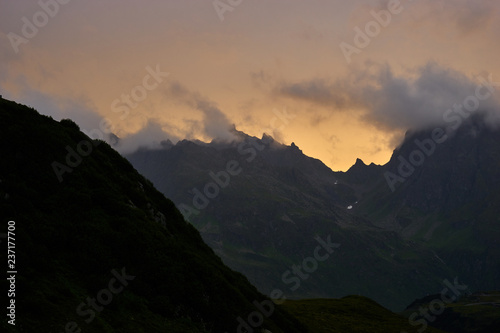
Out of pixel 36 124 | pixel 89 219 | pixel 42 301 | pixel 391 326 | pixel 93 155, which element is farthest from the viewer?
pixel 391 326

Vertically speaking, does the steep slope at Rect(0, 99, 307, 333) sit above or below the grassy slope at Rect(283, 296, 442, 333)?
above

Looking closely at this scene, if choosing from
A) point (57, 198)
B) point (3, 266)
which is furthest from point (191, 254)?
point (3, 266)

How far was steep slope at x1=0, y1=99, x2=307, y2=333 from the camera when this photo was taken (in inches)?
1310

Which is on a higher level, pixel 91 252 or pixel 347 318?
pixel 91 252

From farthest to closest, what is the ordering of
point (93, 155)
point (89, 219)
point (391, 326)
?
point (391, 326), point (93, 155), point (89, 219)

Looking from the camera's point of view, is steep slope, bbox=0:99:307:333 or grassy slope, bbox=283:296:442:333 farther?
grassy slope, bbox=283:296:442:333

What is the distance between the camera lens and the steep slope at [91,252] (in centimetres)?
3328

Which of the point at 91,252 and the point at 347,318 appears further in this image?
the point at 347,318

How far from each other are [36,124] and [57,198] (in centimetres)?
1142

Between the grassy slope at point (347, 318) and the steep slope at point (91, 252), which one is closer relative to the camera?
the steep slope at point (91, 252)

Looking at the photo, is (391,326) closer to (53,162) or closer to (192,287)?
(192,287)

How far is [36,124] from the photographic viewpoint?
165 feet

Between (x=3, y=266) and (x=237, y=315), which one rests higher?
(x=3, y=266)

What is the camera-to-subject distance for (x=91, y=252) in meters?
40.1
